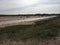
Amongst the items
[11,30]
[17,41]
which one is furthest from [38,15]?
[17,41]

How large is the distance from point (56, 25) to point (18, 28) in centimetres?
39

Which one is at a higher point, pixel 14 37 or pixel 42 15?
pixel 14 37

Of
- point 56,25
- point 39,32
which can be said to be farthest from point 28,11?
point 39,32

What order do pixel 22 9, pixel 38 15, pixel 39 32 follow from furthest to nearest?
pixel 38 15
pixel 22 9
pixel 39 32

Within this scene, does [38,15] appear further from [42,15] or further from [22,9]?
[22,9]

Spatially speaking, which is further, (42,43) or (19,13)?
(19,13)

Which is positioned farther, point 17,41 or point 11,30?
point 11,30

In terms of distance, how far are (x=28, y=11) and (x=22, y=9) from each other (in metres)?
0.11

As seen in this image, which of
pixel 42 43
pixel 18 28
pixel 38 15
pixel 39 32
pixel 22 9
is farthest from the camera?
pixel 38 15

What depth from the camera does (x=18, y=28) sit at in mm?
1475

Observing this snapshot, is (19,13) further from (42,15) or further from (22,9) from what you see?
(42,15)

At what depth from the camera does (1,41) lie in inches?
50.6

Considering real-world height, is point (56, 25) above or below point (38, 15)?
above

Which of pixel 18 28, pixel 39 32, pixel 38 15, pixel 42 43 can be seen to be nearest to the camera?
pixel 42 43
